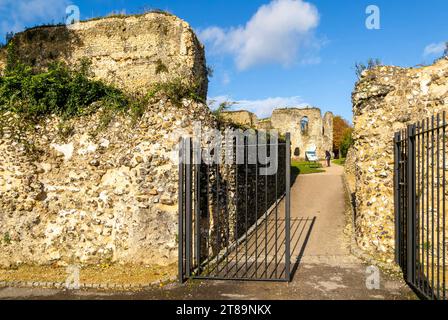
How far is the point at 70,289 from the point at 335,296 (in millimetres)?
4561

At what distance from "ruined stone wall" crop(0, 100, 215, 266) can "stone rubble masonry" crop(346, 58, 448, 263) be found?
136 inches

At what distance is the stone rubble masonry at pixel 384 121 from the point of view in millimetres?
6969

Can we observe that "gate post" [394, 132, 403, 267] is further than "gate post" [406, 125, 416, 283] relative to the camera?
Yes

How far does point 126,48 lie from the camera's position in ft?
45.1

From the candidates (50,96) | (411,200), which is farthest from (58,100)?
(411,200)

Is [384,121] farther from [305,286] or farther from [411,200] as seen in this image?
[305,286]

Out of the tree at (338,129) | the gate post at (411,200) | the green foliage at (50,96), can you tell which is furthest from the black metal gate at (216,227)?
the tree at (338,129)

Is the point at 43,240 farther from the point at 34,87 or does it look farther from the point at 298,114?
the point at 298,114

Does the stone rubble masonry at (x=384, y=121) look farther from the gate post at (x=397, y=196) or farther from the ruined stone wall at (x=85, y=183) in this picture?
the ruined stone wall at (x=85, y=183)

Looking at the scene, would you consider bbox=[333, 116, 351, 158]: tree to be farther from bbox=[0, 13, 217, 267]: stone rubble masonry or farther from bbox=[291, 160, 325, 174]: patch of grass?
bbox=[0, 13, 217, 267]: stone rubble masonry

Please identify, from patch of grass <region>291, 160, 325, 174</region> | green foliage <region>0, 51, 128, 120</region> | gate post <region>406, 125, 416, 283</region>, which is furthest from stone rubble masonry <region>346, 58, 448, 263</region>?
patch of grass <region>291, 160, 325, 174</region>

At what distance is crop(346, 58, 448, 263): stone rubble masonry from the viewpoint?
697 cm

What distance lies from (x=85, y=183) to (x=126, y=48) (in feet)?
26.1

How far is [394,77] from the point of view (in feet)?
23.8
